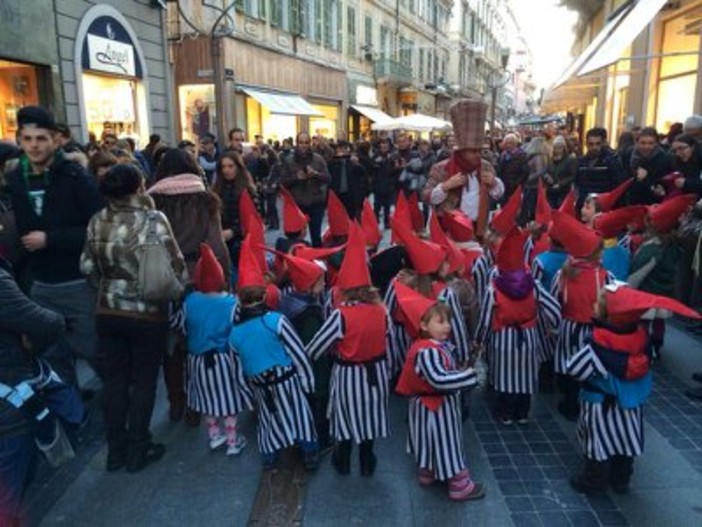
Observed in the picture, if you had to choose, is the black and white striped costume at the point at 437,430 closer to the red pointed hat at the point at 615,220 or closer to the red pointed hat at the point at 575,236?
the red pointed hat at the point at 575,236

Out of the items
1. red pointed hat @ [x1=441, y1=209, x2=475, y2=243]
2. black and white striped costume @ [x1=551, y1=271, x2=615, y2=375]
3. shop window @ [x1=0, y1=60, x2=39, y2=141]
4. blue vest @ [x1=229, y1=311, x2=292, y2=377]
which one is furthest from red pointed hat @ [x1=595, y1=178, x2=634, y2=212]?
shop window @ [x1=0, y1=60, x2=39, y2=141]

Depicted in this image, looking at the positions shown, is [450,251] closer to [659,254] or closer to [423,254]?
[423,254]

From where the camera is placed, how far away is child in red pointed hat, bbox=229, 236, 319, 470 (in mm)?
3225

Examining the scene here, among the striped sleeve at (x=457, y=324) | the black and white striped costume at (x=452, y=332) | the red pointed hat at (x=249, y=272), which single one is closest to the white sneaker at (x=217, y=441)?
the red pointed hat at (x=249, y=272)

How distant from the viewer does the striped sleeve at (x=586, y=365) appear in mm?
2969

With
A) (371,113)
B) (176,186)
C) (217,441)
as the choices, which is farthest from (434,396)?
(371,113)

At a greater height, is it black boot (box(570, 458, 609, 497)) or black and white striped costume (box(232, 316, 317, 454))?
black and white striped costume (box(232, 316, 317, 454))

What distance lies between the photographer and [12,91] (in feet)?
30.0

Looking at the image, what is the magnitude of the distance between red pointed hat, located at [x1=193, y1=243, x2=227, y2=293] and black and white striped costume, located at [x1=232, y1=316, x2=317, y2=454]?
1.95 ft

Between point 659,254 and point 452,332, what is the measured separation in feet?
7.19

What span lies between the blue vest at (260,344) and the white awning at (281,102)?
1519cm

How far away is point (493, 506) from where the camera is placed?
3148mm

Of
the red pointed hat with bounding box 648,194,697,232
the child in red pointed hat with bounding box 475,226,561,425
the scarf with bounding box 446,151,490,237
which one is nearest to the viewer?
the child in red pointed hat with bounding box 475,226,561,425

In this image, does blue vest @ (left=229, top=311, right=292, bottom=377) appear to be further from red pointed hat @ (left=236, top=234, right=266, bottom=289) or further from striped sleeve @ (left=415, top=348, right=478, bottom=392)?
striped sleeve @ (left=415, top=348, right=478, bottom=392)
